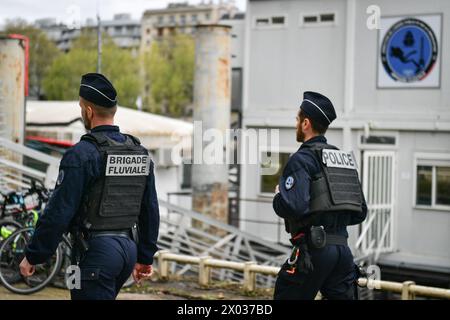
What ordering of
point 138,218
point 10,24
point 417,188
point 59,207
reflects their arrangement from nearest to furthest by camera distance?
point 59,207 < point 138,218 < point 417,188 < point 10,24

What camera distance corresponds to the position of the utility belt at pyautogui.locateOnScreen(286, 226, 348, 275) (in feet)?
18.4

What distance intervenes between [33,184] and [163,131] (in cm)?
1340

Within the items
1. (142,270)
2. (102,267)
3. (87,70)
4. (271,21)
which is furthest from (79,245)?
(87,70)

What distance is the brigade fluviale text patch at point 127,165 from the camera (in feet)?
17.5

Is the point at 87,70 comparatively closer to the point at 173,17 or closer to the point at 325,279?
the point at 325,279

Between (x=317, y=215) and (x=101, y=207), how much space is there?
145 cm

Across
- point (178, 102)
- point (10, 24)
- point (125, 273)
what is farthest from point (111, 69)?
point (125, 273)

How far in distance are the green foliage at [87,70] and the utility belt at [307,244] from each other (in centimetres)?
5272

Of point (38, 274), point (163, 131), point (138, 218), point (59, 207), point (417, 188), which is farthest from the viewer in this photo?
point (163, 131)

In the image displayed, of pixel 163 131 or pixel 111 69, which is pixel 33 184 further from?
pixel 111 69

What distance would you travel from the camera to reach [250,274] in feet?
34.7

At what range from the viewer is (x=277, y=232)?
18.3m

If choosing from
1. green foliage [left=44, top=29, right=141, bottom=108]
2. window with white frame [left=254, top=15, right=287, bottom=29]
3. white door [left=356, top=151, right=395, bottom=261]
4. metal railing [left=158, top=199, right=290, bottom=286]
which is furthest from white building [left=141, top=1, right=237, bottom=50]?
metal railing [left=158, top=199, right=290, bottom=286]
